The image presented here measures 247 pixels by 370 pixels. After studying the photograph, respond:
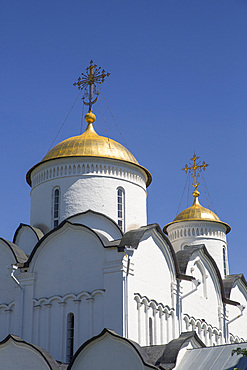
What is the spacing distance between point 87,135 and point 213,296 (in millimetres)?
6162

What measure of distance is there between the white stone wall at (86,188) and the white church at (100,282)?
1.1 inches

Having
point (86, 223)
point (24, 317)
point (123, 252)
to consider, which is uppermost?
point (86, 223)

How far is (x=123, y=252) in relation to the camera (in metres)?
14.0

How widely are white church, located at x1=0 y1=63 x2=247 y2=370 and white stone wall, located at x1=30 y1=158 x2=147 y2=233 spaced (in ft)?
0.09

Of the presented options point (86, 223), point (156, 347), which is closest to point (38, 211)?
point (86, 223)

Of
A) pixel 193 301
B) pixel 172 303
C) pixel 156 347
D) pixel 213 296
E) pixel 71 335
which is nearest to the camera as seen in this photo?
pixel 156 347

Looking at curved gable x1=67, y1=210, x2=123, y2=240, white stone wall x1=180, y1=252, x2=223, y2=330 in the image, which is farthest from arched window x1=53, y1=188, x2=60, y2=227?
white stone wall x1=180, y1=252, x2=223, y2=330

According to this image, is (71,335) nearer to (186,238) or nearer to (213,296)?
(213,296)

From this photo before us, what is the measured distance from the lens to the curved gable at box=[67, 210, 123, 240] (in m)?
16.0

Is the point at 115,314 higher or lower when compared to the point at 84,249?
lower

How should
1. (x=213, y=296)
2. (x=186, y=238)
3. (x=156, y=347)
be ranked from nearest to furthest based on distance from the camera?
(x=156, y=347), (x=213, y=296), (x=186, y=238)

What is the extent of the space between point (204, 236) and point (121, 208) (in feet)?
18.3

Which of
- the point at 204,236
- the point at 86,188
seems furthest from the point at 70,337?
the point at 204,236

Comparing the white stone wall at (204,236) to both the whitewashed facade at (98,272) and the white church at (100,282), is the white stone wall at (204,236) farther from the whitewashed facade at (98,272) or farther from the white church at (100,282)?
the whitewashed facade at (98,272)
